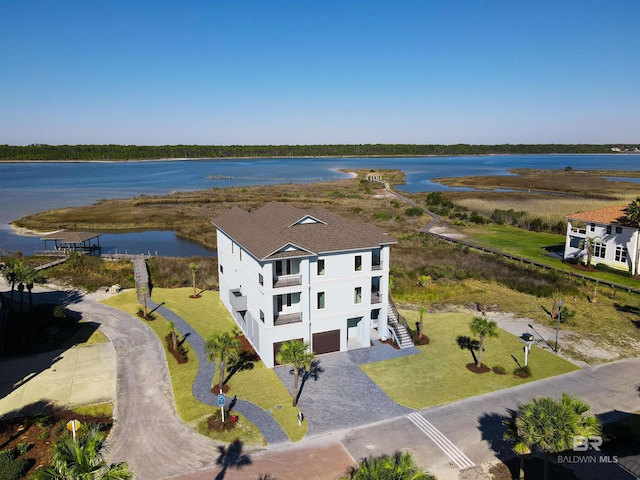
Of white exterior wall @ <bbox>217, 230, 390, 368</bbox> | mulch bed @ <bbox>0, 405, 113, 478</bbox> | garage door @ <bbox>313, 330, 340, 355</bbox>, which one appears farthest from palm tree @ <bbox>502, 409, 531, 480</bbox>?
mulch bed @ <bbox>0, 405, 113, 478</bbox>

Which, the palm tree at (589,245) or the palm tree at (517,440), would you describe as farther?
the palm tree at (589,245)

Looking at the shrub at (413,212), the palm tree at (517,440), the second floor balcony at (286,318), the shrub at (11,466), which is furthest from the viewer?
the shrub at (413,212)


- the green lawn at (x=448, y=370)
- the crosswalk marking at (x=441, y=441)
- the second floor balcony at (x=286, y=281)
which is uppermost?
the second floor balcony at (x=286, y=281)

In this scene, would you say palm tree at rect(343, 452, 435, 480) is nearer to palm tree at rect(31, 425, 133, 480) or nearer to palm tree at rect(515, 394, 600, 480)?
palm tree at rect(515, 394, 600, 480)

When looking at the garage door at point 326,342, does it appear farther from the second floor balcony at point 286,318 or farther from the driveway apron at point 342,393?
the second floor balcony at point 286,318

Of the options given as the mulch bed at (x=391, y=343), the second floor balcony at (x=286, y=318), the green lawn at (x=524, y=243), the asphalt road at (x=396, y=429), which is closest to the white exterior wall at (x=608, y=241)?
the green lawn at (x=524, y=243)

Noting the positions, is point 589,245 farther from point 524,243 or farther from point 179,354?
point 179,354

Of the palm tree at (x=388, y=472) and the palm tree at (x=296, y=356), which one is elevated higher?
the palm tree at (x=388, y=472)

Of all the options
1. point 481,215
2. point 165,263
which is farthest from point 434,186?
point 165,263

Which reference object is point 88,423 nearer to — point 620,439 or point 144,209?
point 620,439
